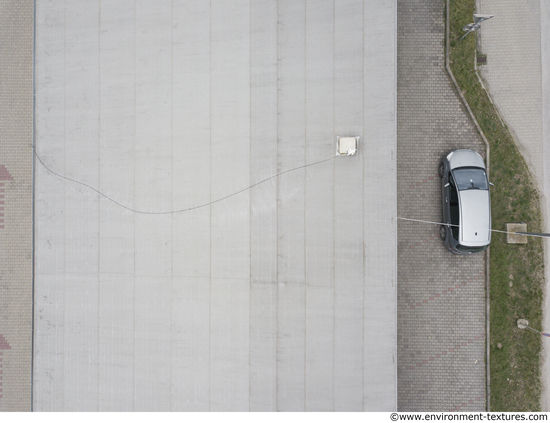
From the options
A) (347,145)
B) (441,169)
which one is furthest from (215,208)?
(441,169)

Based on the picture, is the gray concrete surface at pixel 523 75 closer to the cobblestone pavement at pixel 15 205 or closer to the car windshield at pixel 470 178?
the car windshield at pixel 470 178

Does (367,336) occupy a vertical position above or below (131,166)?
below

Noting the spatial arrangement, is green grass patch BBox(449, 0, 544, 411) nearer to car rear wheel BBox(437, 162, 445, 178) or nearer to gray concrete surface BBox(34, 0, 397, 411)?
car rear wheel BBox(437, 162, 445, 178)

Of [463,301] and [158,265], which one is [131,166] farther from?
[463,301]

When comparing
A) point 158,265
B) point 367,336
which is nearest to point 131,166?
point 158,265

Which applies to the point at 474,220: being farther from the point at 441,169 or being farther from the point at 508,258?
the point at 508,258

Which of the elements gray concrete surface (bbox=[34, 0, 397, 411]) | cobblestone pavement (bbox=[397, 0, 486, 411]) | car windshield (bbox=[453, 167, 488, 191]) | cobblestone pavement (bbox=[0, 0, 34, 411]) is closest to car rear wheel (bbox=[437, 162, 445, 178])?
cobblestone pavement (bbox=[397, 0, 486, 411])
